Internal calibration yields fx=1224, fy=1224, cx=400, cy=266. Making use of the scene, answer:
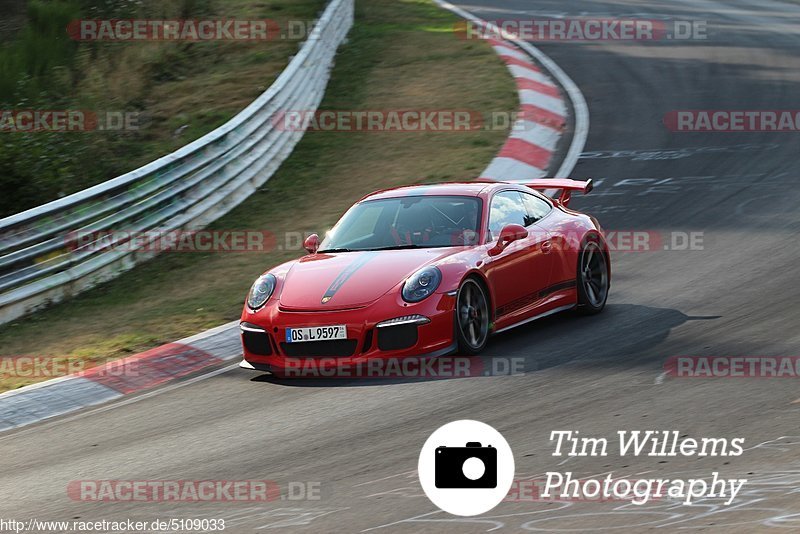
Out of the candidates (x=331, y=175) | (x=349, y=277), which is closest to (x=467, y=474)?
(x=349, y=277)

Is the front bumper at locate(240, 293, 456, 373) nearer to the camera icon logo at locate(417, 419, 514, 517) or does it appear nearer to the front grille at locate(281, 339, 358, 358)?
the front grille at locate(281, 339, 358, 358)

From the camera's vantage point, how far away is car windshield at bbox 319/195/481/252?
8.91 metres

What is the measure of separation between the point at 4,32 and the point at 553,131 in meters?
9.57

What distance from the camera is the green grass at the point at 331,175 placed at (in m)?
10.4

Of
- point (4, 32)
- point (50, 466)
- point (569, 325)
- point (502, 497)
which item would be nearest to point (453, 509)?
point (502, 497)

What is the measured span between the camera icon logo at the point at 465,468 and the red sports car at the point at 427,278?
2357 mm

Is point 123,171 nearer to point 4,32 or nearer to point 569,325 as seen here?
point 4,32

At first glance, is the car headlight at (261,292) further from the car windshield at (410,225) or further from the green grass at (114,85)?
the green grass at (114,85)

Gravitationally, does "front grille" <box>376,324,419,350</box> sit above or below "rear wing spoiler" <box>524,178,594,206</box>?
below

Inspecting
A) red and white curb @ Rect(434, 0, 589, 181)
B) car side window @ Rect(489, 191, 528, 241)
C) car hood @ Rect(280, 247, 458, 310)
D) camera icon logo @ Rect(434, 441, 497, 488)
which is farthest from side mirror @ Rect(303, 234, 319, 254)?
red and white curb @ Rect(434, 0, 589, 181)

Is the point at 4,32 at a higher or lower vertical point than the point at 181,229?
higher

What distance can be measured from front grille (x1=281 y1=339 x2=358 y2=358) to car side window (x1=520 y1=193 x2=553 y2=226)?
2094 millimetres

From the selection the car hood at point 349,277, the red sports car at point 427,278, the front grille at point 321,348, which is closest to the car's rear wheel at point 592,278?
the red sports car at point 427,278

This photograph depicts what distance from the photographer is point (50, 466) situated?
6730 mm
